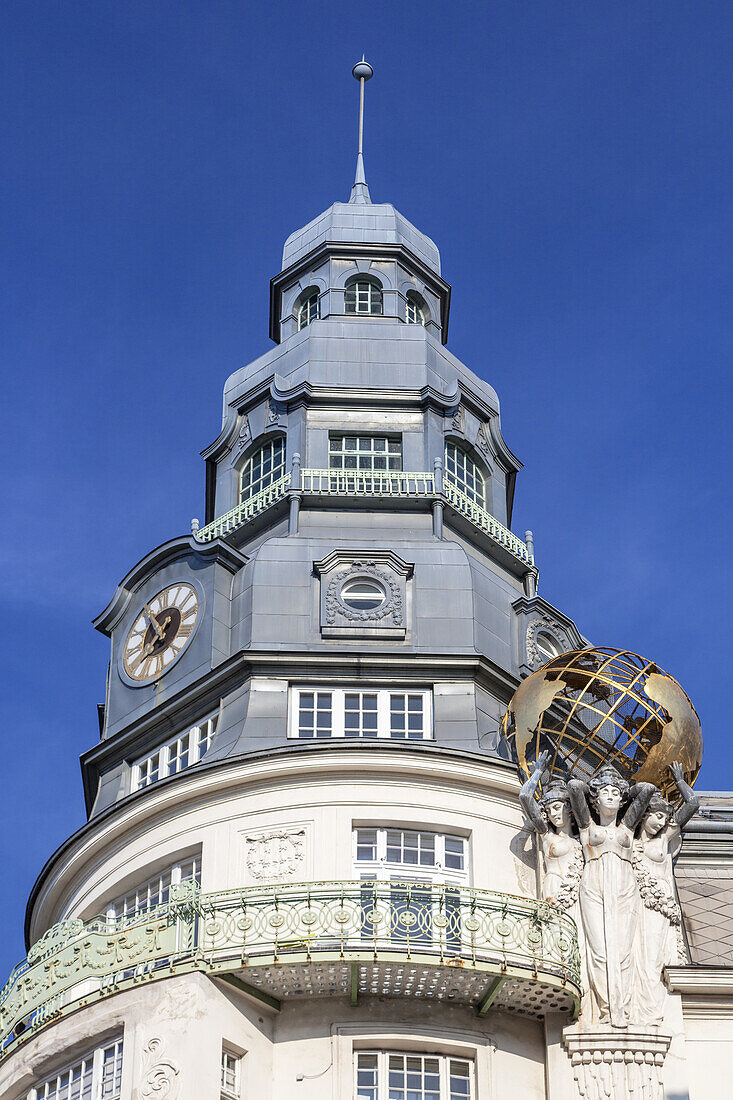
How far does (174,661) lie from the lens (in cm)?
4175

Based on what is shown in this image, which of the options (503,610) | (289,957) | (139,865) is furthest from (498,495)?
(289,957)

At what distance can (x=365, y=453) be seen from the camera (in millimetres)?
46000

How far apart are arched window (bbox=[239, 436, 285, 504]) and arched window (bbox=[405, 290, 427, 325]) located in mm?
7309

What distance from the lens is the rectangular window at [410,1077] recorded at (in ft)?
108

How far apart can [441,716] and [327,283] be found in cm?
1703

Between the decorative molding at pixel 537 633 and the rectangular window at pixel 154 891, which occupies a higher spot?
the decorative molding at pixel 537 633

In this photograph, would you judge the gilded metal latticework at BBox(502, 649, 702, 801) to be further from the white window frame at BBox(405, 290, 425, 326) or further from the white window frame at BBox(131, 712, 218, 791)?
the white window frame at BBox(405, 290, 425, 326)

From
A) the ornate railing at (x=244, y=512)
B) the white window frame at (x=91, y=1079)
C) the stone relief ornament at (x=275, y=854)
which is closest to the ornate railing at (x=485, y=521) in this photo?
the ornate railing at (x=244, y=512)

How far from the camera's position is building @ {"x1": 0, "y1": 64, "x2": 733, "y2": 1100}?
33125mm

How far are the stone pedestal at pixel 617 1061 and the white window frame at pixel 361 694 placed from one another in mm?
7556

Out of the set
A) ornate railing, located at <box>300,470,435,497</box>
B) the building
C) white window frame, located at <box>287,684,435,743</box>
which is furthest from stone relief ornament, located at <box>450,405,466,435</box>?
white window frame, located at <box>287,684,435,743</box>

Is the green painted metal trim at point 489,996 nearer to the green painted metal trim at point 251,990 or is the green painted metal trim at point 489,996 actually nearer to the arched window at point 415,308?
the green painted metal trim at point 251,990

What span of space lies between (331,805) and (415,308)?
802 inches

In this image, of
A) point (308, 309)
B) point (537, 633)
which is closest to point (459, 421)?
point (537, 633)
